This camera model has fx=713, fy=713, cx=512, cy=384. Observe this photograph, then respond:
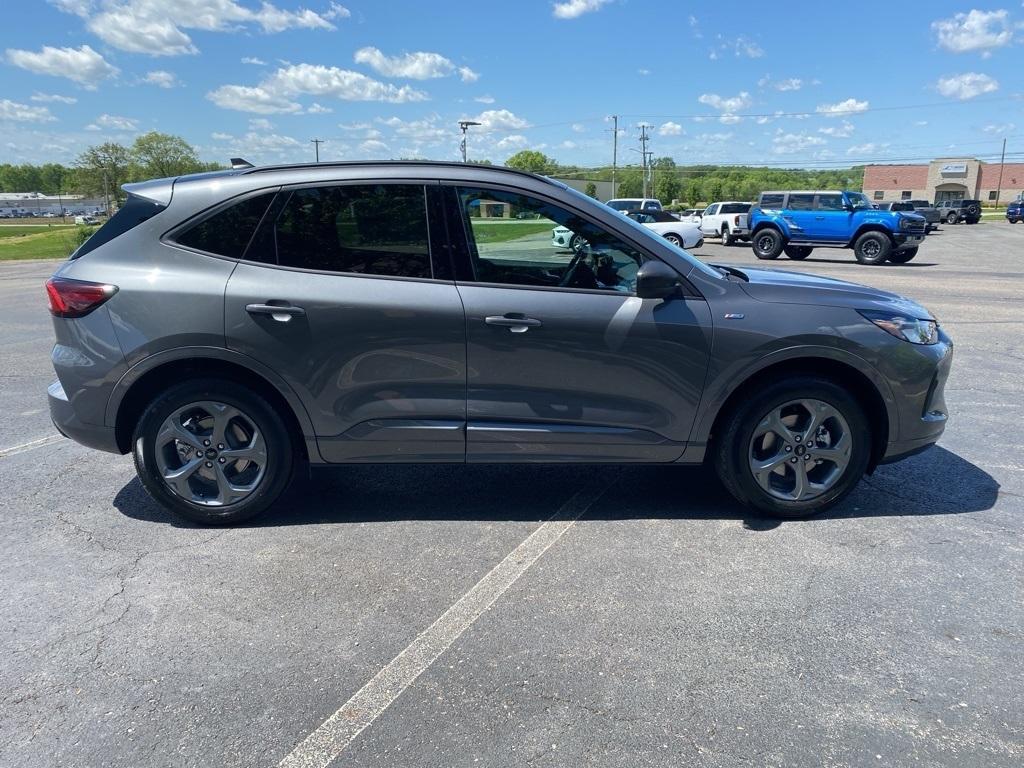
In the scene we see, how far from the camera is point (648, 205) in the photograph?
1211 inches

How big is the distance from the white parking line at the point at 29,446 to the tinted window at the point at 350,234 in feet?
9.10

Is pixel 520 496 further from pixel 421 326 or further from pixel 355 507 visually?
pixel 421 326

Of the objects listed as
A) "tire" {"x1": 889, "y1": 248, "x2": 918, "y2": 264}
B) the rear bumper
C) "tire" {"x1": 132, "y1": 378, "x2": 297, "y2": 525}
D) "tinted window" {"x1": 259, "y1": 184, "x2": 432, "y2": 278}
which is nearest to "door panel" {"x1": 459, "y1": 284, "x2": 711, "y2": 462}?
"tinted window" {"x1": 259, "y1": 184, "x2": 432, "y2": 278}

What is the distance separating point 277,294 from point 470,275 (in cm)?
97

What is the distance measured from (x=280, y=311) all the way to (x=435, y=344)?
781 millimetres

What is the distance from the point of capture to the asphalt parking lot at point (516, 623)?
7.55 ft

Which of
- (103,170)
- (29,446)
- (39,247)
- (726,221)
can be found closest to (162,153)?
(103,170)

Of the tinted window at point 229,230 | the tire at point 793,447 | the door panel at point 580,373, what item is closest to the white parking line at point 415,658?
the door panel at point 580,373

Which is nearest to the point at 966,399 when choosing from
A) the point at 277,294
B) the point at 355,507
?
the point at 355,507

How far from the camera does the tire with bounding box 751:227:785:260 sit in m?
→ 22.4

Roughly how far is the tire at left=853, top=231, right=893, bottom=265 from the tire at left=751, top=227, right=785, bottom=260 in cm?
221

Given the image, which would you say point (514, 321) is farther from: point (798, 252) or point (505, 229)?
point (798, 252)

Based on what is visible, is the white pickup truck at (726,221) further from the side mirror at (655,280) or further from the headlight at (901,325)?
the side mirror at (655,280)

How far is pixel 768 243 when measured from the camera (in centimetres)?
2303
